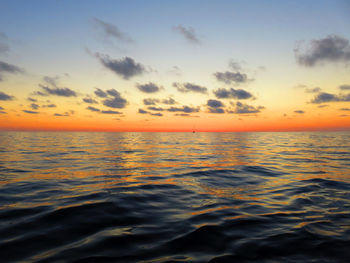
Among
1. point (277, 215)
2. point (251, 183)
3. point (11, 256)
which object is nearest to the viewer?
point (11, 256)

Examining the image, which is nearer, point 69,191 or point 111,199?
point 111,199

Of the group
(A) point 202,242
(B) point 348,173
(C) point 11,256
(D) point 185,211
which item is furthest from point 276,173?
(C) point 11,256

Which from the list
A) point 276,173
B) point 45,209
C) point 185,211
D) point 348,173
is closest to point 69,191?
point 45,209

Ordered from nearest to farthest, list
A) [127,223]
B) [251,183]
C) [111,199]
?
[127,223]
[111,199]
[251,183]

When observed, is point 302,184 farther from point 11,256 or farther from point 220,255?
point 11,256

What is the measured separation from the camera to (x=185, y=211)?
731 centimetres

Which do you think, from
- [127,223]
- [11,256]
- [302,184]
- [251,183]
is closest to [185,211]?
[127,223]

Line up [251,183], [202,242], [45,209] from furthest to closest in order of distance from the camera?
[251,183] < [45,209] < [202,242]

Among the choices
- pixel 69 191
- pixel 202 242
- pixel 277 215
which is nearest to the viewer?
pixel 202 242

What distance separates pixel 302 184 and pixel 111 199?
396 inches

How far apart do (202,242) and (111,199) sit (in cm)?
471

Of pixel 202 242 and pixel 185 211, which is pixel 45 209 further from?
pixel 202 242

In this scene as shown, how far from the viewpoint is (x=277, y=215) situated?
680 cm

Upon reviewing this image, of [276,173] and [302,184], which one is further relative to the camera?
[276,173]
